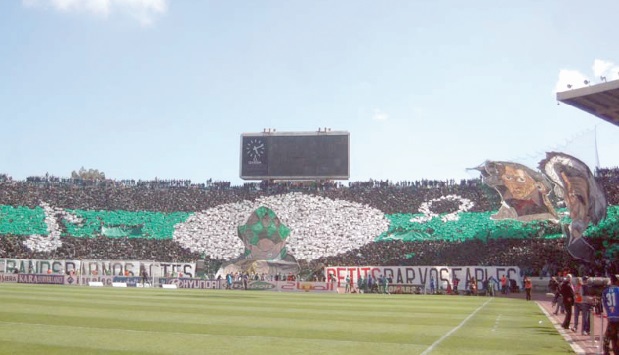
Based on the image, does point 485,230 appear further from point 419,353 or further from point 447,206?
point 419,353

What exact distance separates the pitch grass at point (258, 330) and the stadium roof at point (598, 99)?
36.3 ft

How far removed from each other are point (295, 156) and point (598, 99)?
129 feet

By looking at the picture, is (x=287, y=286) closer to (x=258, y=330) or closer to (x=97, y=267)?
(x=97, y=267)

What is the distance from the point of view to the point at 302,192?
69.1m

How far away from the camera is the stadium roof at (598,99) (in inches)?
1158

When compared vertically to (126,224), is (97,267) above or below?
below

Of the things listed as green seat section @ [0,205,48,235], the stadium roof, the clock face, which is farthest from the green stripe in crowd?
the stadium roof

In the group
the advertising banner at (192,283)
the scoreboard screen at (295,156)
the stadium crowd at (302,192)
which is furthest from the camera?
the scoreboard screen at (295,156)

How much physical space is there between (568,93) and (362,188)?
37.7 meters

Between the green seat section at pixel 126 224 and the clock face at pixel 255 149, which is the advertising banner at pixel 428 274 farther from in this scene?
the green seat section at pixel 126 224

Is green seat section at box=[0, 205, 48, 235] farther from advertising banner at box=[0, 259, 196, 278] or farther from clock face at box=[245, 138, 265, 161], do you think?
clock face at box=[245, 138, 265, 161]

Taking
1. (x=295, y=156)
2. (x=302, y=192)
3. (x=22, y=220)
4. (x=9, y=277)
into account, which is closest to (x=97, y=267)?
(x=9, y=277)

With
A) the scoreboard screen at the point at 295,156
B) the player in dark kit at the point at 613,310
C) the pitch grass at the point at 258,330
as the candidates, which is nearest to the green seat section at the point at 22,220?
the scoreboard screen at the point at 295,156

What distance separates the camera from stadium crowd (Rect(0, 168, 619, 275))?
53031 millimetres
